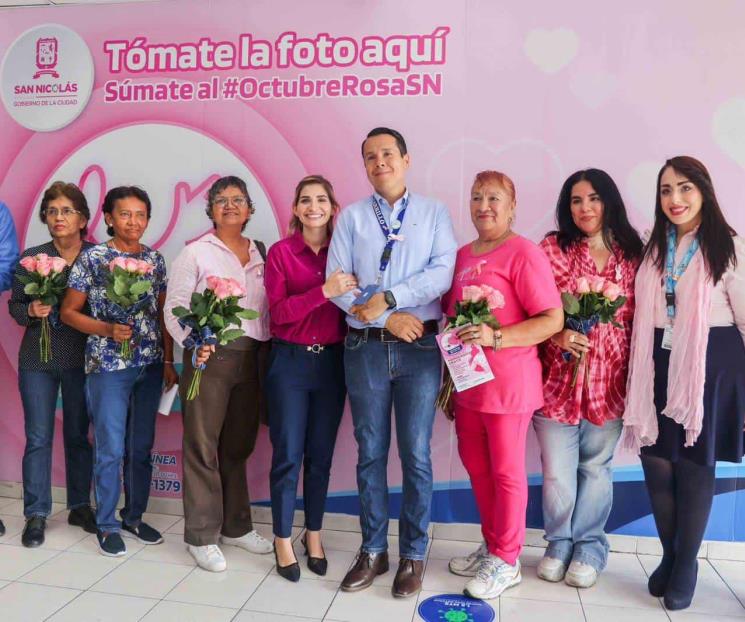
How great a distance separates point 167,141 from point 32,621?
7.93ft

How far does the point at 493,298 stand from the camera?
2492 mm

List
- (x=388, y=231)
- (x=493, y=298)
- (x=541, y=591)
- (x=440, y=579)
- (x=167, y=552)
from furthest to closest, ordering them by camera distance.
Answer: (x=167, y=552) < (x=440, y=579) < (x=541, y=591) < (x=388, y=231) < (x=493, y=298)

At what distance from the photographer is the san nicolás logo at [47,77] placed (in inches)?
143

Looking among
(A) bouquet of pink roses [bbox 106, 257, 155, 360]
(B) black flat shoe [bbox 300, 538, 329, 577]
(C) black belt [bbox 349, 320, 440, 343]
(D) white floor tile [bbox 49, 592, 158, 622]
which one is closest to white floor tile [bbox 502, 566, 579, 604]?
(B) black flat shoe [bbox 300, 538, 329, 577]

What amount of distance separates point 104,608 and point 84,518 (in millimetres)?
943

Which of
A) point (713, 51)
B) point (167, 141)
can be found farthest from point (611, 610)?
point (167, 141)

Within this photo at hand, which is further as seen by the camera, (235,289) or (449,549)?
(449,549)

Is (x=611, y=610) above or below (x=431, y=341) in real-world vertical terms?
below

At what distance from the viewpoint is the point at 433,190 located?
10.9ft

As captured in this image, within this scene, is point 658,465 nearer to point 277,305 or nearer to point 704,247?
point 704,247

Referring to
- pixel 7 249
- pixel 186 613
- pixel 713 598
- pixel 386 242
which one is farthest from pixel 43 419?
pixel 713 598

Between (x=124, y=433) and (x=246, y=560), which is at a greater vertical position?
(x=124, y=433)

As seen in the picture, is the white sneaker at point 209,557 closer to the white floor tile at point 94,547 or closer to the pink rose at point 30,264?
the white floor tile at point 94,547

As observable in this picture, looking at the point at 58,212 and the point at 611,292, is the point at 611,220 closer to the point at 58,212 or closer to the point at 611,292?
the point at 611,292
